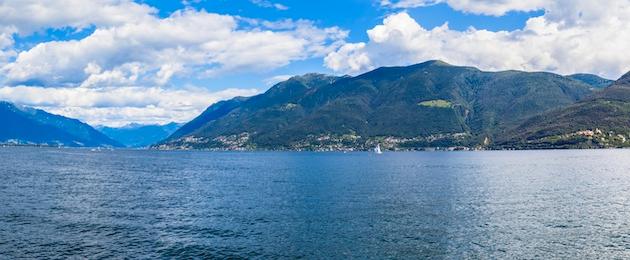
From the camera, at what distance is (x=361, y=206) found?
10975cm

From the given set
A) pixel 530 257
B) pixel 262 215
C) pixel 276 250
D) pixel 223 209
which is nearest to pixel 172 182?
pixel 223 209

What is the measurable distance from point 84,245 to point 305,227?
36.4 meters

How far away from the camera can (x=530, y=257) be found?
214 feet

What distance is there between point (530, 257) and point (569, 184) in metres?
107

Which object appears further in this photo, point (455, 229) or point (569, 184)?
point (569, 184)

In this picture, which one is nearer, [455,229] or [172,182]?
[455,229]

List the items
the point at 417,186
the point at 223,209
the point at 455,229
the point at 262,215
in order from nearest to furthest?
the point at 455,229 < the point at 262,215 < the point at 223,209 < the point at 417,186

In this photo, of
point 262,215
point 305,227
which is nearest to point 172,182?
point 262,215

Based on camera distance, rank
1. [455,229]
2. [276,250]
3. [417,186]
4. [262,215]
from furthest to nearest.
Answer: [417,186]
[262,215]
[455,229]
[276,250]

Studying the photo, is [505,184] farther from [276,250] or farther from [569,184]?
[276,250]

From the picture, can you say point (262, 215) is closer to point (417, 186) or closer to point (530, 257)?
point (530, 257)

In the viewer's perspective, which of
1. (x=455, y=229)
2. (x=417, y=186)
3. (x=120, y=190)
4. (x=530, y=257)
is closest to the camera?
(x=530, y=257)

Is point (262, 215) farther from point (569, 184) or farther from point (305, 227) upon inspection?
point (569, 184)

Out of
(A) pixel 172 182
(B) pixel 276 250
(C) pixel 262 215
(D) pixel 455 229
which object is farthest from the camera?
(A) pixel 172 182
